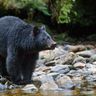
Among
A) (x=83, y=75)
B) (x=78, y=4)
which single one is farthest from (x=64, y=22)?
(x=83, y=75)

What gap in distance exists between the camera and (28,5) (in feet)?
57.6

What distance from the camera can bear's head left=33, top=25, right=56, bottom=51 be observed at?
29.1 feet

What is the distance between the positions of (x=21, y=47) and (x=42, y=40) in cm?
54

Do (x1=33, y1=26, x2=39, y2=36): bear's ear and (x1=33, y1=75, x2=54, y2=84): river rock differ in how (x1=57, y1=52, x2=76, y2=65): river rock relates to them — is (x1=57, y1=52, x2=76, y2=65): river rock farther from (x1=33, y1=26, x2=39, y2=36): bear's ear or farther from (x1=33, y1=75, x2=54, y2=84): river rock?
(x1=33, y1=26, x2=39, y2=36): bear's ear

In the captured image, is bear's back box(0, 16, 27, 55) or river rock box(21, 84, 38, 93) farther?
bear's back box(0, 16, 27, 55)

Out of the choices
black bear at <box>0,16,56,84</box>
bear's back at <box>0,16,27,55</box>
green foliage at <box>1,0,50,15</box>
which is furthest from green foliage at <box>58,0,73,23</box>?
black bear at <box>0,16,56,84</box>

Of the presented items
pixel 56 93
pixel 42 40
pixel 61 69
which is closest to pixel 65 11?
pixel 61 69

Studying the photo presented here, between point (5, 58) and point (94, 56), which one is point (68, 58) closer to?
point (94, 56)

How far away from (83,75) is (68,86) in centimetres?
140

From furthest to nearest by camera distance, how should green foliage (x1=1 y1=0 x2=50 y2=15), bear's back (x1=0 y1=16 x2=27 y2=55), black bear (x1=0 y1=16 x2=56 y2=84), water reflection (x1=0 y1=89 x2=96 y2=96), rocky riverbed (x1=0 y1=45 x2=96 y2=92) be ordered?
green foliage (x1=1 y1=0 x2=50 y2=15) < bear's back (x1=0 y1=16 x2=27 y2=55) < black bear (x1=0 y1=16 x2=56 y2=84) < rocky riverbed (x1=0 y1=45 x2=96 y2=92) < water reflection (x1=0 y1=89 x2=96 y2=96)

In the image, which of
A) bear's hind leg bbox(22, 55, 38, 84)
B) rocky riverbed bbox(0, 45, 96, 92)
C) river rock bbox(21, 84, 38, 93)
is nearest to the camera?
river rock bbox(21, 84, 38, 93)

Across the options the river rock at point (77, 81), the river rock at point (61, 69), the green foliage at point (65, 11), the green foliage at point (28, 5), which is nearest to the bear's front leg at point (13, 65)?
the river rock at point (77, 81)

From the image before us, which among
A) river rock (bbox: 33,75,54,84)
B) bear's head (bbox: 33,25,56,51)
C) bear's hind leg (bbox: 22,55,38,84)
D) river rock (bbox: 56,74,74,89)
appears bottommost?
river rock (bbox: 56,74,74,89)

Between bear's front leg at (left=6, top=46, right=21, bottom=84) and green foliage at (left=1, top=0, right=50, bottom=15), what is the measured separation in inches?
316
